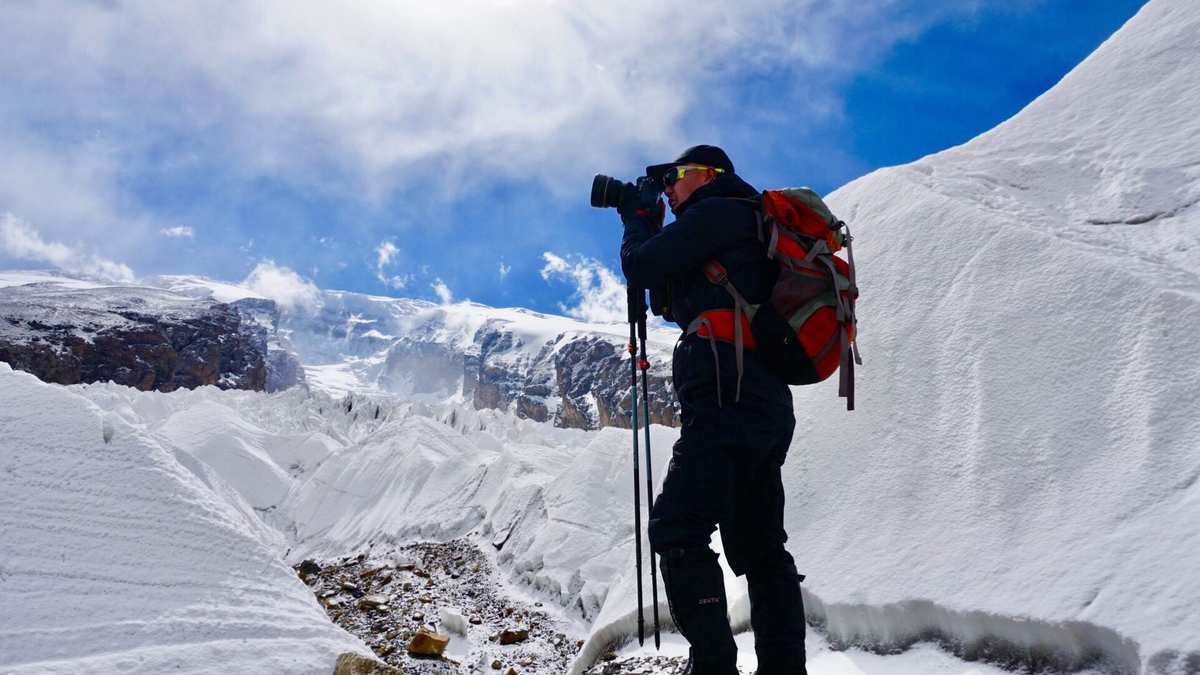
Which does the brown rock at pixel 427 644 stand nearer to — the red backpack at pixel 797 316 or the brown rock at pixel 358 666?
the brown rock at pixel 358 666

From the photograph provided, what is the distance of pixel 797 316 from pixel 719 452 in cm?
67

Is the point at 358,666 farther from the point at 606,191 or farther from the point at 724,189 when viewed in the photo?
the point at 724,189

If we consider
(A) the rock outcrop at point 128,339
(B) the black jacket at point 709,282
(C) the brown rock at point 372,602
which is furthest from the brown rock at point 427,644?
(A) the rock outcrop at point 128,339

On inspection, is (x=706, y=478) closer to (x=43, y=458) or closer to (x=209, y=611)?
(x=209, y=611)

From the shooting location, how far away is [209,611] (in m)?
3.84

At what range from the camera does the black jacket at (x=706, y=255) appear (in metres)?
3.08

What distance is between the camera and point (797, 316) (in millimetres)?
3012

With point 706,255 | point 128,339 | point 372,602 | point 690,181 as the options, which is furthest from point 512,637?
point 128,339

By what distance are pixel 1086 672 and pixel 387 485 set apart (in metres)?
28.9

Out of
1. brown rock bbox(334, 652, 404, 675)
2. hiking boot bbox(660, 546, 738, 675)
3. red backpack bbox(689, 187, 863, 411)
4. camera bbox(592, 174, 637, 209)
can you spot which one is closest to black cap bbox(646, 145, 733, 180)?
camera bbox(592, 174, 637, 209)

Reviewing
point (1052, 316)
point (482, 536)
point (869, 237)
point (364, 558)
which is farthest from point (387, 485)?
point (1052, 316)

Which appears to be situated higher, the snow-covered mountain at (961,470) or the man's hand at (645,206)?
the man's hand at (645,206)

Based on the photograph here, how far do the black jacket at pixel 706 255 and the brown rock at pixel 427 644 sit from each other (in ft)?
28.2

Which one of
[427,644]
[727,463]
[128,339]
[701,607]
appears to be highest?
[128,339]
